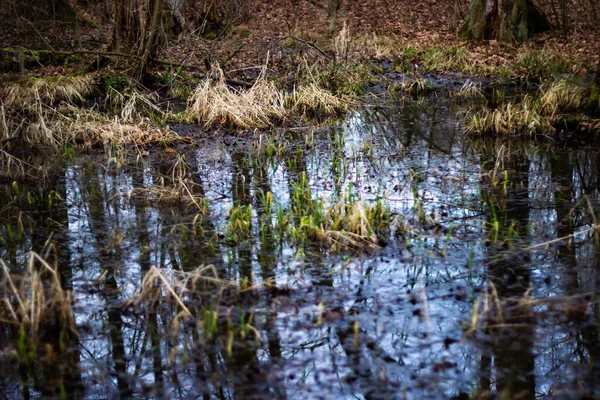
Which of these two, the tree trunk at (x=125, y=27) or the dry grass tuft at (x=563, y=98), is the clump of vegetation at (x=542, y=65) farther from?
the tree trunk at (x=125, y=27)

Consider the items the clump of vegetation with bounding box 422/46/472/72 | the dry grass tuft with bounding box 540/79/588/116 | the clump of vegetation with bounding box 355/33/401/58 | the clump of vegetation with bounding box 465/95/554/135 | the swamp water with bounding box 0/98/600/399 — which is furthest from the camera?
the clump of vegetation with bounding box 355/33/401/58

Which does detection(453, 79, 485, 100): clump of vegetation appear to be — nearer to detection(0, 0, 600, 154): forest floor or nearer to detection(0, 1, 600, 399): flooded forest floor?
detection(0, 1, 600, 399): flooded forest floor

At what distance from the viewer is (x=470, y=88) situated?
11.5 metres

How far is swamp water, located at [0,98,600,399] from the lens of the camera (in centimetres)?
337

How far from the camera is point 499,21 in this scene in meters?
15.9

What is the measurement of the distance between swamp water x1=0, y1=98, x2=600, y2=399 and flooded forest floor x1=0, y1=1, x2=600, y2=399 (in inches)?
0.7

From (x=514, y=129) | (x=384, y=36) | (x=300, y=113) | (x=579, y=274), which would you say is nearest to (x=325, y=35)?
(x=384, y=36)

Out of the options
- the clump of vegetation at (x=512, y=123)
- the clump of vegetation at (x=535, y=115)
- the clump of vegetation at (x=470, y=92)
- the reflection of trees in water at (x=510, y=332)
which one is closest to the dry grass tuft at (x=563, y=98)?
the clump of vegetation at (x=535, y=115)

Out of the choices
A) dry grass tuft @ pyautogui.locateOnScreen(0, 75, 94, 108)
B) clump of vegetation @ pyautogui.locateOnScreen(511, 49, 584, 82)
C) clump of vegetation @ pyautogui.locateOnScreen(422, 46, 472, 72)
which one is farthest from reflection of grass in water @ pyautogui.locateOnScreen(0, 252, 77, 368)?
clump of vegetation @ pyautogui.locateOnScreen(422, 46, 472, 72)

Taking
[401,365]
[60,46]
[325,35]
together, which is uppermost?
[325,35]

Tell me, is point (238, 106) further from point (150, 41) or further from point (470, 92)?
point (470, 92)

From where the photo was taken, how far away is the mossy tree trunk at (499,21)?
1571 cm

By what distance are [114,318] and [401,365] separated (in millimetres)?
1774

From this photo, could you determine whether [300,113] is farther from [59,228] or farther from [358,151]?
[59,228]
